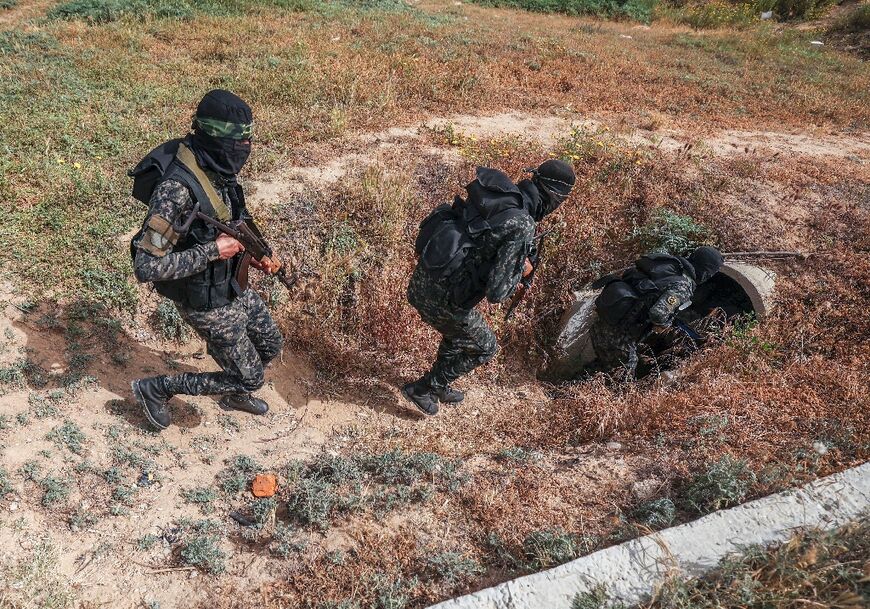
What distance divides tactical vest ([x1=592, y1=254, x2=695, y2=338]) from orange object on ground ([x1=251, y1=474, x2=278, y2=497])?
301cm

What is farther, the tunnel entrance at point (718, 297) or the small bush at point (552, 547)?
the tunnel entrance at point (718, 297)

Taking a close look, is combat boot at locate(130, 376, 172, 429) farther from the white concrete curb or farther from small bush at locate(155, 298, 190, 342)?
the white concrete curb

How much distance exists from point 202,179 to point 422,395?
2185mm

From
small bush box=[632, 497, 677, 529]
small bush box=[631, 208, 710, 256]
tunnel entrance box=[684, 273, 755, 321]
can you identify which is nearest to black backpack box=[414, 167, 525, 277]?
small bush box=[632, 497, 677, 529]

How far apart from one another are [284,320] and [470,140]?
11.4ft

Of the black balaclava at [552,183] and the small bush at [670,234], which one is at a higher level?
the black balaclava at [552,183]

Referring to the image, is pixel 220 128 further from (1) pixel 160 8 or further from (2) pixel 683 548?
(1) pixel 160 8

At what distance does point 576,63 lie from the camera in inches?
390

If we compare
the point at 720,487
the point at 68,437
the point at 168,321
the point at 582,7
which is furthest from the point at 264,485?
the point at 582,7

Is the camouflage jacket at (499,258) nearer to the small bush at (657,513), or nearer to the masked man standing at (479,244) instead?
the masked man standing at (479,244)

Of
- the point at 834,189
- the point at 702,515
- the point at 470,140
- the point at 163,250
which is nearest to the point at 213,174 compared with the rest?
the point at 163,250

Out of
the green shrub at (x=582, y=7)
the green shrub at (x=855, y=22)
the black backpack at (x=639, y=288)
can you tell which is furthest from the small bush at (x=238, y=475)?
the green shrub at (x=855, y=22)

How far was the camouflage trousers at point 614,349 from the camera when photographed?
14.9 feet

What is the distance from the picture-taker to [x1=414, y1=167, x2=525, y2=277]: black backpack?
3.20m
